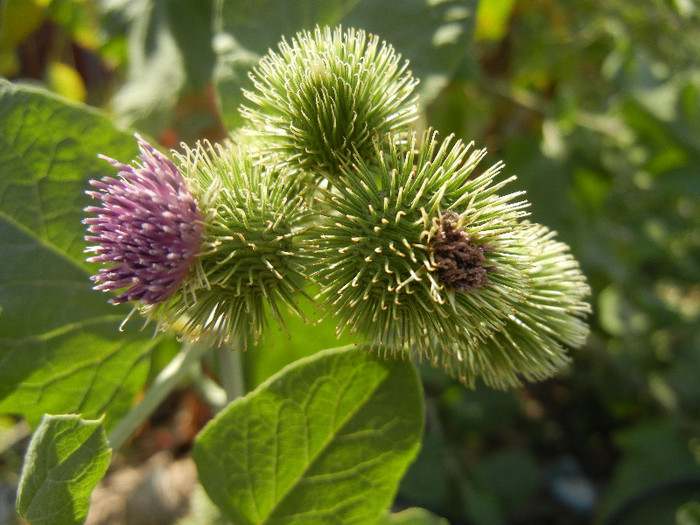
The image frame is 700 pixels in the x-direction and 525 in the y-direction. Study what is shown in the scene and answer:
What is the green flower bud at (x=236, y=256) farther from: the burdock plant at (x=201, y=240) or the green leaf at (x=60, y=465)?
the green leaf at (x=60, y=465)

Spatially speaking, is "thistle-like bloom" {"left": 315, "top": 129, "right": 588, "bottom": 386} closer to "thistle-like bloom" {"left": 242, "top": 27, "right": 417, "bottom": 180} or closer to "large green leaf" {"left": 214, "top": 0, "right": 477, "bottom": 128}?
"thistle-like bloom" {"left": 242, "top": 27, "right": 417, "bottom": 180}

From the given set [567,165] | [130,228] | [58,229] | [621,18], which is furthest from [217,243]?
[621,18]

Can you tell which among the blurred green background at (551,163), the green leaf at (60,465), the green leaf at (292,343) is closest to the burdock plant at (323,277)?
the green leaf at (60,465)

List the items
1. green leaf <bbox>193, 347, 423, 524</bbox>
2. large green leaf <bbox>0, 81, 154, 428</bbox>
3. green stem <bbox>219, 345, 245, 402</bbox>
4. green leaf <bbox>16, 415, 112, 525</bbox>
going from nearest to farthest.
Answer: green leaf <bbox>16, 415, 112, 525</bbox>, green leaf <bbox>193, 347, 423, 524</bbox>, large green leaf <bbox>0, 81, 154, 428</bbox>, green stem <bbox>219, 345, 245, 402</bbox>

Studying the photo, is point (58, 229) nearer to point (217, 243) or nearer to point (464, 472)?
point (217, 243)

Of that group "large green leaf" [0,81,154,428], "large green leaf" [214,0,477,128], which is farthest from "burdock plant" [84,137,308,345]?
"large green leaf" [214,0,477,128]
